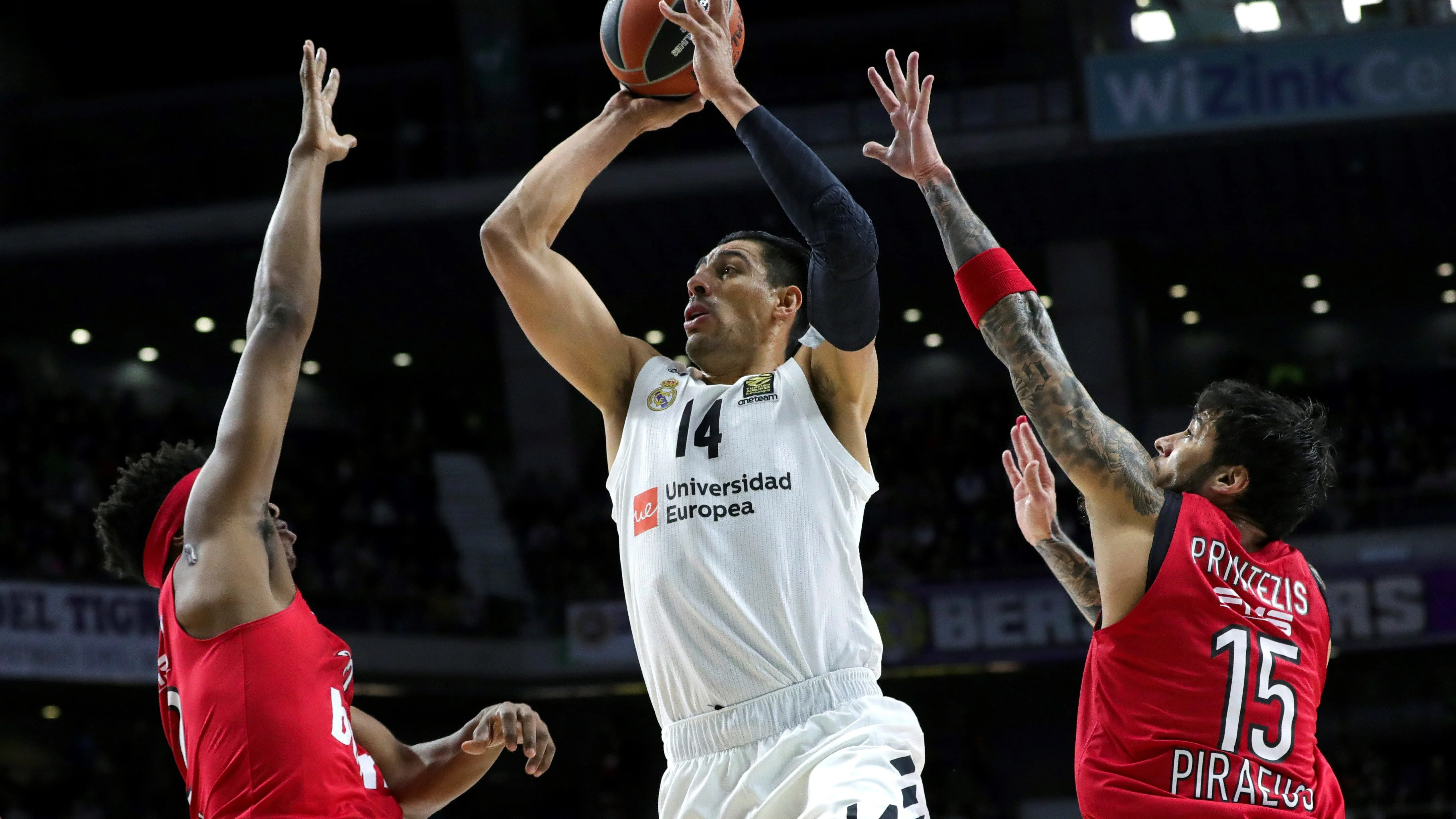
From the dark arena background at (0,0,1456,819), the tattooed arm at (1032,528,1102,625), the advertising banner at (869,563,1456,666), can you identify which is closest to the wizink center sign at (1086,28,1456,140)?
the dark arena background at (0,0,1456,819)

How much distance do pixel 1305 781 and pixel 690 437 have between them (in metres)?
1.87

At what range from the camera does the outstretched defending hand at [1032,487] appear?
178 inches

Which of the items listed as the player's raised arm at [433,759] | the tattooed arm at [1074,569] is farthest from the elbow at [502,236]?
the tattooed arm at [1074,569]

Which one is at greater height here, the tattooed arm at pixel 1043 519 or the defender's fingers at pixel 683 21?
the defender's fingers at pixel 683 21

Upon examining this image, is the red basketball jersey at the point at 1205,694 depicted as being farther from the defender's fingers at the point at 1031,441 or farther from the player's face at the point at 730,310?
the player's face at the point at 730,310

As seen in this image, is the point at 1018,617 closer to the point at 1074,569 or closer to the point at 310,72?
the point at 1074,569

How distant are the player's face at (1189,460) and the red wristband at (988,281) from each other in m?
0.62

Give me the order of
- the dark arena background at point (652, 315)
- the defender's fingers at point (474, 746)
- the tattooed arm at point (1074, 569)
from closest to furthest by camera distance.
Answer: the defender's fingers at point (474, 746) → the tattooed arm at point (1074, 569) → the dark arena background at point (652, 315)

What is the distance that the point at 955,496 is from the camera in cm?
2033

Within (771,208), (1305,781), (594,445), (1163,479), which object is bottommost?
(1305,781)

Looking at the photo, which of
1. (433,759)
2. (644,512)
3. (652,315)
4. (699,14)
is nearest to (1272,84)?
(652,315)

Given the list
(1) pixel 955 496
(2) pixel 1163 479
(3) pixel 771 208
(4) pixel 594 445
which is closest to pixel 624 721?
(4) pixel 594 445

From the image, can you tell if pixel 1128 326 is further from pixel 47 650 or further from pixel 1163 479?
pixel 1163 479

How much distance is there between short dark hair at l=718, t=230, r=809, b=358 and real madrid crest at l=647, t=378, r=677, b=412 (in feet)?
1.23
